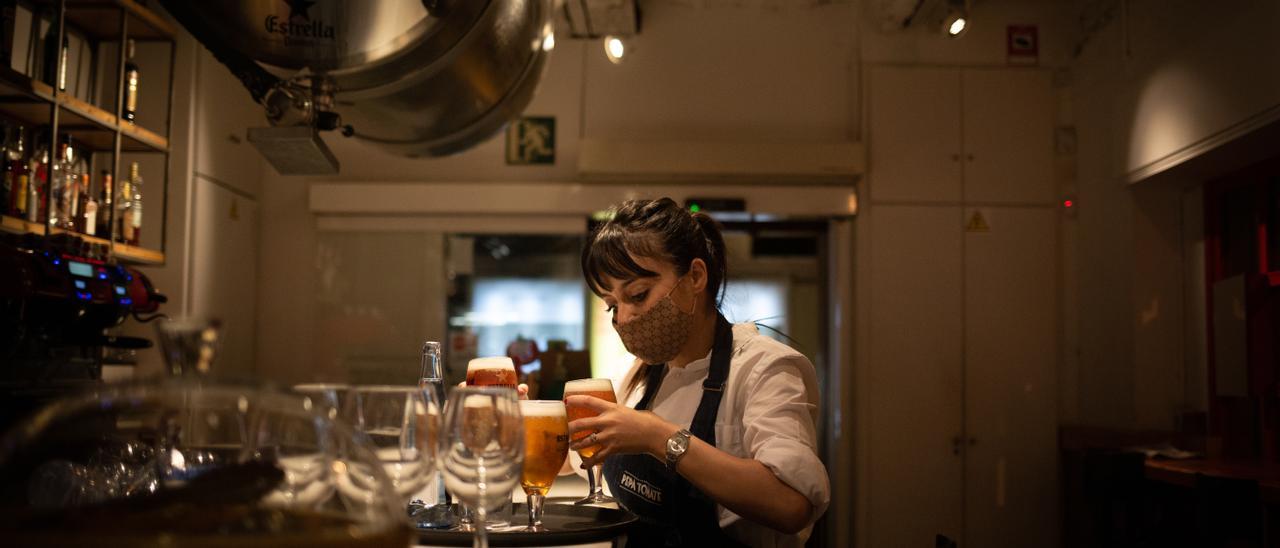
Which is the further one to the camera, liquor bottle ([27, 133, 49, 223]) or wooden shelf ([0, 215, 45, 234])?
liquor bottle ([27, 133, 49, 223])

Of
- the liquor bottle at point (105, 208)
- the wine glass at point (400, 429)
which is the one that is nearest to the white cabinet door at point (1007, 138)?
the liquor bottle at point (105, 208)

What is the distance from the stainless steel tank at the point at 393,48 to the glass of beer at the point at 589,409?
0.61m

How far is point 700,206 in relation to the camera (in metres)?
4.26

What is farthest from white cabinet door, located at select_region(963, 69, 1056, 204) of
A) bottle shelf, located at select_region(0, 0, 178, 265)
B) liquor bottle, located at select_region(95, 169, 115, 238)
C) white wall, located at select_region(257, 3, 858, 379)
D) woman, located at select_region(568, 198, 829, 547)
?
liquor bottle, located at select_region(95, 169, 115, 238)

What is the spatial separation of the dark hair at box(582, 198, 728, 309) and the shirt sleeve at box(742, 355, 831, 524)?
304 mm

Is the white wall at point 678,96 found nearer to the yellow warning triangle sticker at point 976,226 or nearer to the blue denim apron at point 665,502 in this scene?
the yellow warning triangle sticker at point 976,226

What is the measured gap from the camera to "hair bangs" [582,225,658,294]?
6.07 feet

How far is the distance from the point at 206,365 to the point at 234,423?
0.29ft

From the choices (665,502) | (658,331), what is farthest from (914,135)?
(665,502)

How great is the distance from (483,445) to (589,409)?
1.54ft

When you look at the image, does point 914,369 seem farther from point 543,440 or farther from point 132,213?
point 543,440

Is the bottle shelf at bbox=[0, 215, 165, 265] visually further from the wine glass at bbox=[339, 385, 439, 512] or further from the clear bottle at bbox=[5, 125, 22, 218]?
the wine glass at bbox=[339, 385, 439, 512]

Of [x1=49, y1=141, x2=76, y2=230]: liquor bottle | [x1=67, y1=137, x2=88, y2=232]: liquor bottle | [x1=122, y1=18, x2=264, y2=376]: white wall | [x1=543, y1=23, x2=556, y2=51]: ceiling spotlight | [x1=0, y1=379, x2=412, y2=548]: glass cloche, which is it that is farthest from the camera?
[x1=122, y1=18, x2=264, y2=376]: white wall

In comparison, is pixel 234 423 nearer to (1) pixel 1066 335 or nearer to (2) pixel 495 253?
(2) pixel 495 253
